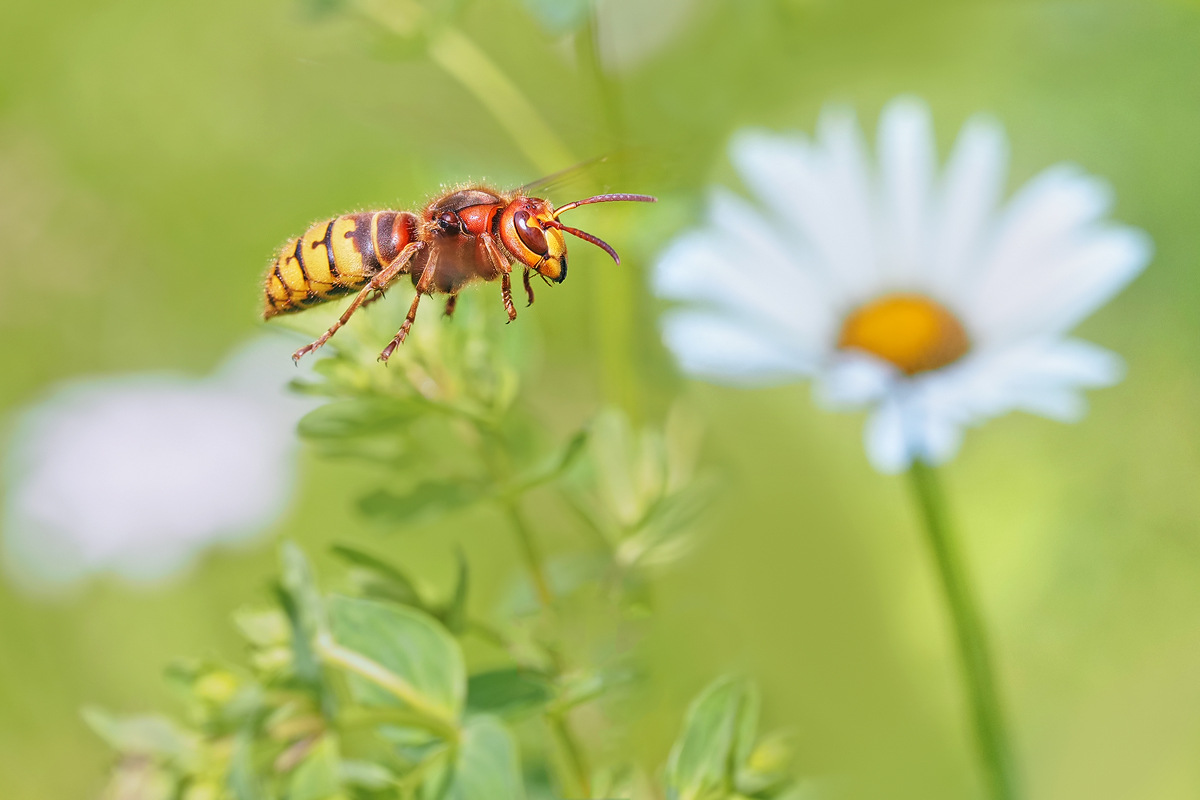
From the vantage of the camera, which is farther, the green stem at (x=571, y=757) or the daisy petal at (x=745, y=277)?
the daisy petal at (x=745, y=277)

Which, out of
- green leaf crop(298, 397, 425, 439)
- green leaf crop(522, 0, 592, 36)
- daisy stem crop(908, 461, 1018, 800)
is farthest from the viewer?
green leaf crop(522, 0, 592, 36)

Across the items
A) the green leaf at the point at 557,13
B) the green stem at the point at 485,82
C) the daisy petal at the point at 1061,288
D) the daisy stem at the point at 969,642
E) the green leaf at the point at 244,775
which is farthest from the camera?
the green stem at the point at 485,82

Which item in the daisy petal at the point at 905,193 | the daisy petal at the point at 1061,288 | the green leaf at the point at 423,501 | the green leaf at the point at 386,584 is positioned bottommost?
the green leaf at the point at 386,584

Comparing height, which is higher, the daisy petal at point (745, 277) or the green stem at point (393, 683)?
the daisy petal at point (745, 277)

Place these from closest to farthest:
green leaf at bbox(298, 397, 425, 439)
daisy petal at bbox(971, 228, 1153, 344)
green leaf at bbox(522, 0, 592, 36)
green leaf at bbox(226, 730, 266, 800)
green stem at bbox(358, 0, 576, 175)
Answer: green leaf at bbox(226, 730, 266, 800)
green leaf at bbox(298, 397, 425, 439)
green leaf at bbox(522, 0, 592, 36)
daisy petal at bbox(971, 228, 1153, 344)
green stem at bbox(358, 0, 576, 175)

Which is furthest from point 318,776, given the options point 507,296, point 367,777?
point 507,296

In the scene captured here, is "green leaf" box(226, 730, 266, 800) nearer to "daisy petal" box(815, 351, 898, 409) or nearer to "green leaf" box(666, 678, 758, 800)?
"green leaf" box(666, 678, 758, 800)

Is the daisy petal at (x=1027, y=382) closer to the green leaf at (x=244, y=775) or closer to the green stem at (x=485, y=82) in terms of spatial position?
the green stem at (x=485, y=82)

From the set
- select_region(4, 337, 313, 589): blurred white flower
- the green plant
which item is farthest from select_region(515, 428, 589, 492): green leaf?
select_region(4, 337, 313, 589): blurred white flower

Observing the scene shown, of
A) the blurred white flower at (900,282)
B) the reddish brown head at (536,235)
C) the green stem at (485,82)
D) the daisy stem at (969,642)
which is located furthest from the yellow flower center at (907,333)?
the reddish brown head at (536,235)
